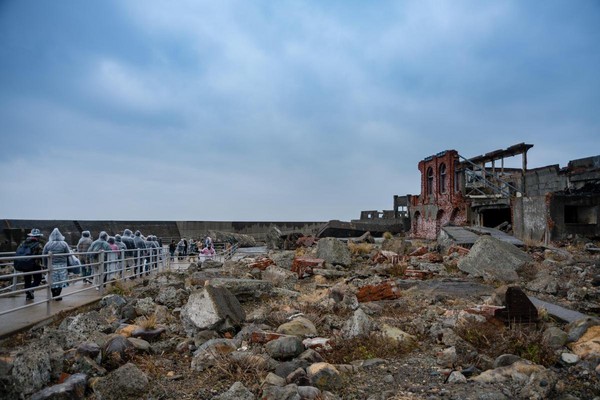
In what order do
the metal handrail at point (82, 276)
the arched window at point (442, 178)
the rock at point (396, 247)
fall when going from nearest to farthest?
the metal handrail at point (82, 276)
the rock at point (396, 247)
the arched window at point (442, 178)

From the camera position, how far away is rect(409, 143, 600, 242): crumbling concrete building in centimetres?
1806

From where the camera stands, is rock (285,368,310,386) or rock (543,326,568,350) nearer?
rock (285,368,310,386)

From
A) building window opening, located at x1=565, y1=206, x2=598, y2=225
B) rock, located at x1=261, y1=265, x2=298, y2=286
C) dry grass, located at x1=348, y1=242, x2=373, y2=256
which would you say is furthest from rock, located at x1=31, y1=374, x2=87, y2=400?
building window opening, located at x1=565, y1=206, x2=598, y2=225

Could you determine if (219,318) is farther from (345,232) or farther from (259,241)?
(259,241)

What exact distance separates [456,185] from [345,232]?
740cm

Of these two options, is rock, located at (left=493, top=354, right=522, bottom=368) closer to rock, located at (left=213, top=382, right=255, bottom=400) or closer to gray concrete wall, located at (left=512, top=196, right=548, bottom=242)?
rock, located at (left=213, top=382, right=255, bottom=400)

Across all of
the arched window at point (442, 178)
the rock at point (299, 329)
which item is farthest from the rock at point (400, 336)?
the arched window at point (442, 178)

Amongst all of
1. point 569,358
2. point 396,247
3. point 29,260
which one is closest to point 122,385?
point 569,358

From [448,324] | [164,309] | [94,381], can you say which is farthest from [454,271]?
[94,381]

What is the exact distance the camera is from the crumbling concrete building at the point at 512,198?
59.3ft

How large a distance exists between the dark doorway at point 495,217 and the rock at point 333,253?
13953mm

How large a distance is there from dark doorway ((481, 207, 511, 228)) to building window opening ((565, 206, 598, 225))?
5.00 meters

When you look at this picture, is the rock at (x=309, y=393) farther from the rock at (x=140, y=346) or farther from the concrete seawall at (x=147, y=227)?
the concrete seawall at (x=147, y=227)

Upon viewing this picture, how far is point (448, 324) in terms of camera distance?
5.72 metres
